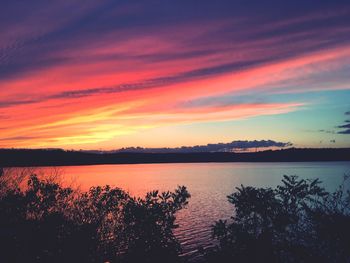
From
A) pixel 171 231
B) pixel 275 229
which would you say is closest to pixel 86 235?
pixel 171 231

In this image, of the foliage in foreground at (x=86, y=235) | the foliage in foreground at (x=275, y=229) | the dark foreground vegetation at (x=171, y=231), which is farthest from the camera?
the foliage in foreground at (x=86, y=235)

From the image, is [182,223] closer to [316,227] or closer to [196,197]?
[196,197]

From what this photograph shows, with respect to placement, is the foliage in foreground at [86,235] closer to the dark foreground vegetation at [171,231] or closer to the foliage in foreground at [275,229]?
the dark foreground vegetation at [171,231]

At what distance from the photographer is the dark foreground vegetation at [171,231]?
14516 mm

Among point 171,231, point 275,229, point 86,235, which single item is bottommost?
point 86,235

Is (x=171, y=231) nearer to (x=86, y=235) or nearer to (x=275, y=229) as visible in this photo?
(x=86, y=235)

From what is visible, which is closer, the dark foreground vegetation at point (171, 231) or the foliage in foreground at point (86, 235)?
the dark foreground vegetation at point (171, 231)

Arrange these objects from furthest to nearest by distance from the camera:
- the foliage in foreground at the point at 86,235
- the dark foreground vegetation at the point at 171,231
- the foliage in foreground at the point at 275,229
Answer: the foliage in foreground at the point at 86,235, the dark foreground vegetation at the point at 171,231, the foliage in foreground at the point at 275,229

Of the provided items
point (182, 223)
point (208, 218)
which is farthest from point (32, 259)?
point (208, 218)

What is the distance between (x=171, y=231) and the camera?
18.4 meters

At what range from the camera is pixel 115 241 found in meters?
22.9

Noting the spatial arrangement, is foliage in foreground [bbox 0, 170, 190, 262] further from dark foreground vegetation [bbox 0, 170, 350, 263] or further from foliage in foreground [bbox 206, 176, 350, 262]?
foliage in foreground [bbox 206, 176, 350, 262]

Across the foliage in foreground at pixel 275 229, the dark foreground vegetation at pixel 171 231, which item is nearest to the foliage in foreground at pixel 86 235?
the dark foreground vegetation at pixel 171 231

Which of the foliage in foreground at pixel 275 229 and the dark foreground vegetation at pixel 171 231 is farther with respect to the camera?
the dark foreground vegetation at pixel 171 231
